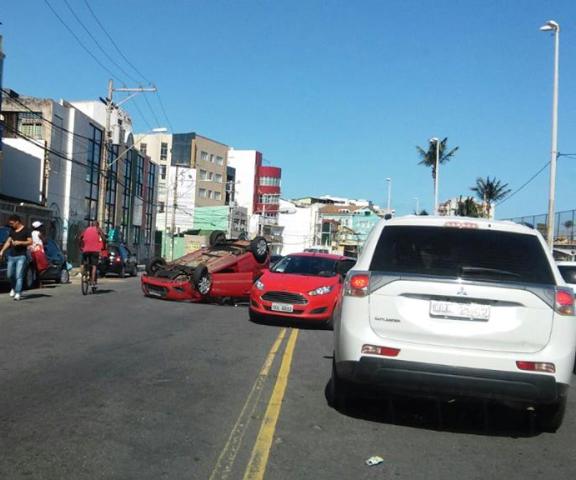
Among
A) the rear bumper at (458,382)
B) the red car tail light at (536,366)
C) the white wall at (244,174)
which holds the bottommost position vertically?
the rear bumper at (458,382)

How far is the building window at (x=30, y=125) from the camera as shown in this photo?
3506cm

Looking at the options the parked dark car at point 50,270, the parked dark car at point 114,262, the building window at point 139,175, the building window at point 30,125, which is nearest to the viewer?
the parked dark car at point 50,270

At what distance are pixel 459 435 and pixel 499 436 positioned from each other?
0.35 metres

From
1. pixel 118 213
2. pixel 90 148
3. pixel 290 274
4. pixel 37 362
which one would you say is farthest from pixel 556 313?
pixel 118 213

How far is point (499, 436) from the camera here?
17.5 feet

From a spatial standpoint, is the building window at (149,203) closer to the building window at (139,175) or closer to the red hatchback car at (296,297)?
the building window at (139,175)

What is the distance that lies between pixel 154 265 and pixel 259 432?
11.7 metres

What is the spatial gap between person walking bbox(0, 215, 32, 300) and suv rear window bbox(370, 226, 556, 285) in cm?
1008

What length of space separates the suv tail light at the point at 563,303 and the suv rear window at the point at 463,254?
112mm

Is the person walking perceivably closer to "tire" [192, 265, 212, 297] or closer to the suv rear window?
"tire" [192, 265, 212, 297]

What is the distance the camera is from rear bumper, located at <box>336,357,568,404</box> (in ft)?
16.1

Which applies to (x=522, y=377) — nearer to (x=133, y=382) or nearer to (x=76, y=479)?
(x=76, y=479)

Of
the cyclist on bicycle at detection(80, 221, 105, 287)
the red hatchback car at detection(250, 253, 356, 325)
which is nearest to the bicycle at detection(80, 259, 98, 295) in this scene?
the cyclist on bicycle at detection(80, 221, 105, 287)

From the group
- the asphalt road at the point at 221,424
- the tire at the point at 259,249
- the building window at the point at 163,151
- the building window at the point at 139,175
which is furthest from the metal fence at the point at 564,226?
the building window at the point at 163,151
